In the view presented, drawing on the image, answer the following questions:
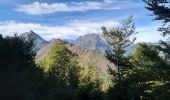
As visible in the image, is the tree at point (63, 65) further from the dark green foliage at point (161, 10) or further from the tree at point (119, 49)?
the dark green foliage at point (161, 10)

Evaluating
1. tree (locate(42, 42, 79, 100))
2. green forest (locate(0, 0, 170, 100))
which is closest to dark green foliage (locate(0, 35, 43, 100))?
green forest (locate(0, 0, 170, 100))

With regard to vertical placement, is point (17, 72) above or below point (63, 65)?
above

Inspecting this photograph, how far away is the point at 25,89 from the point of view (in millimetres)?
40562

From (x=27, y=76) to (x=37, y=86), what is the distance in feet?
8.33

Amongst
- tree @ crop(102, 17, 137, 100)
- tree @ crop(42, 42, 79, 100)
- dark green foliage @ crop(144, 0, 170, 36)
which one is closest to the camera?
dark green foliage @ crop(144, 0, 170, 36)

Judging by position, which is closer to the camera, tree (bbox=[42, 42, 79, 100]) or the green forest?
the green forest

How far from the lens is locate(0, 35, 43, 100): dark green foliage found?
3947 cm

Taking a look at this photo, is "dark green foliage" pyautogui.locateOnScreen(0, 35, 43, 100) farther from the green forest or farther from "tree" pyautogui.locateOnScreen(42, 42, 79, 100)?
"tree" pyautogui.locateOnScreen(42, 42, 79, 100)

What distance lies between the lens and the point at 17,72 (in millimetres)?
42125

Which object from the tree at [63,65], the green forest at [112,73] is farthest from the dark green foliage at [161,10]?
the tree at [63,65]

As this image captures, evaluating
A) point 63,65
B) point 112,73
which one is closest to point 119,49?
point 112,73

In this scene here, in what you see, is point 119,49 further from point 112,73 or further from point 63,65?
point 63,65

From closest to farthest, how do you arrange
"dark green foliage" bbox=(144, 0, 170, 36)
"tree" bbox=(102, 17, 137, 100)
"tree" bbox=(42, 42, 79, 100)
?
1. "dark green foliage" bbox=(144, 0, 170, 36)
2. "tree" bbox=(102, 17, 137, 100)
3. "tree" bbox=(42, 42, 79, 100)

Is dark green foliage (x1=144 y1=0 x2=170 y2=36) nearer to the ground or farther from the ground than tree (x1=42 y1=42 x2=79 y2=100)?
farther from the ground
